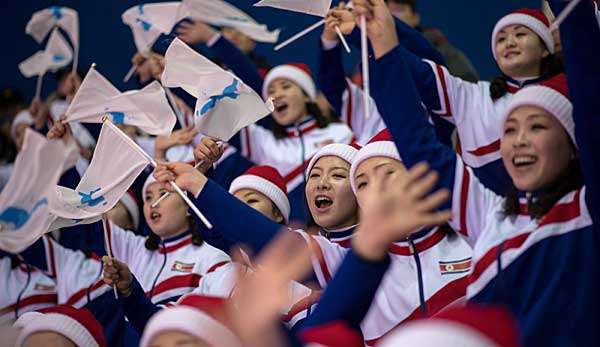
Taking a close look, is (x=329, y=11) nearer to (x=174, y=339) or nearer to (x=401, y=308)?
(x=401, y=308)

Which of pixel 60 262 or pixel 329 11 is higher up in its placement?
pixel 329 11

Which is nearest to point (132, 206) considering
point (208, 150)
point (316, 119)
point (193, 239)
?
point (193, 239)

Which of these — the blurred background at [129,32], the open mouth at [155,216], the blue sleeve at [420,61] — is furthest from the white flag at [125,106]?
the blurred background at [129,32]

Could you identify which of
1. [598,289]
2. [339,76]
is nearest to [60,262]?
[339,76]

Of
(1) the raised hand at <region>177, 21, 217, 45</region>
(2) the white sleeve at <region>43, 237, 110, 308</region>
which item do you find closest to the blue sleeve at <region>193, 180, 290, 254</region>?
(2) the white sleeve at <region>43, 237, 110, 308</region>

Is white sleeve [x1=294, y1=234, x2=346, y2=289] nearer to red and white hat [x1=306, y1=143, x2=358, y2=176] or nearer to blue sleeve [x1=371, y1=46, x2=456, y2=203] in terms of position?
red and white hat [x1=306, y1=143, x2=358, y2=176]

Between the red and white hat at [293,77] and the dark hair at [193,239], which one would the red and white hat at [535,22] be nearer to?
the dark hair at [193,239]

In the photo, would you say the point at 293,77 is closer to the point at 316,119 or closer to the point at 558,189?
the point at 316,119

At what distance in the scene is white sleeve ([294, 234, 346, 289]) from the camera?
2.93m

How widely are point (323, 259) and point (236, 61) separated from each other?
7.14 feet

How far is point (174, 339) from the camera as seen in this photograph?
84.0 inches

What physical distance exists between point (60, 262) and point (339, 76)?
165cm

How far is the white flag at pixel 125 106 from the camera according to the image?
3461mm

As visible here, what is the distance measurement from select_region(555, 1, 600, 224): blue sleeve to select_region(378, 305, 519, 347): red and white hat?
57 centimetres
